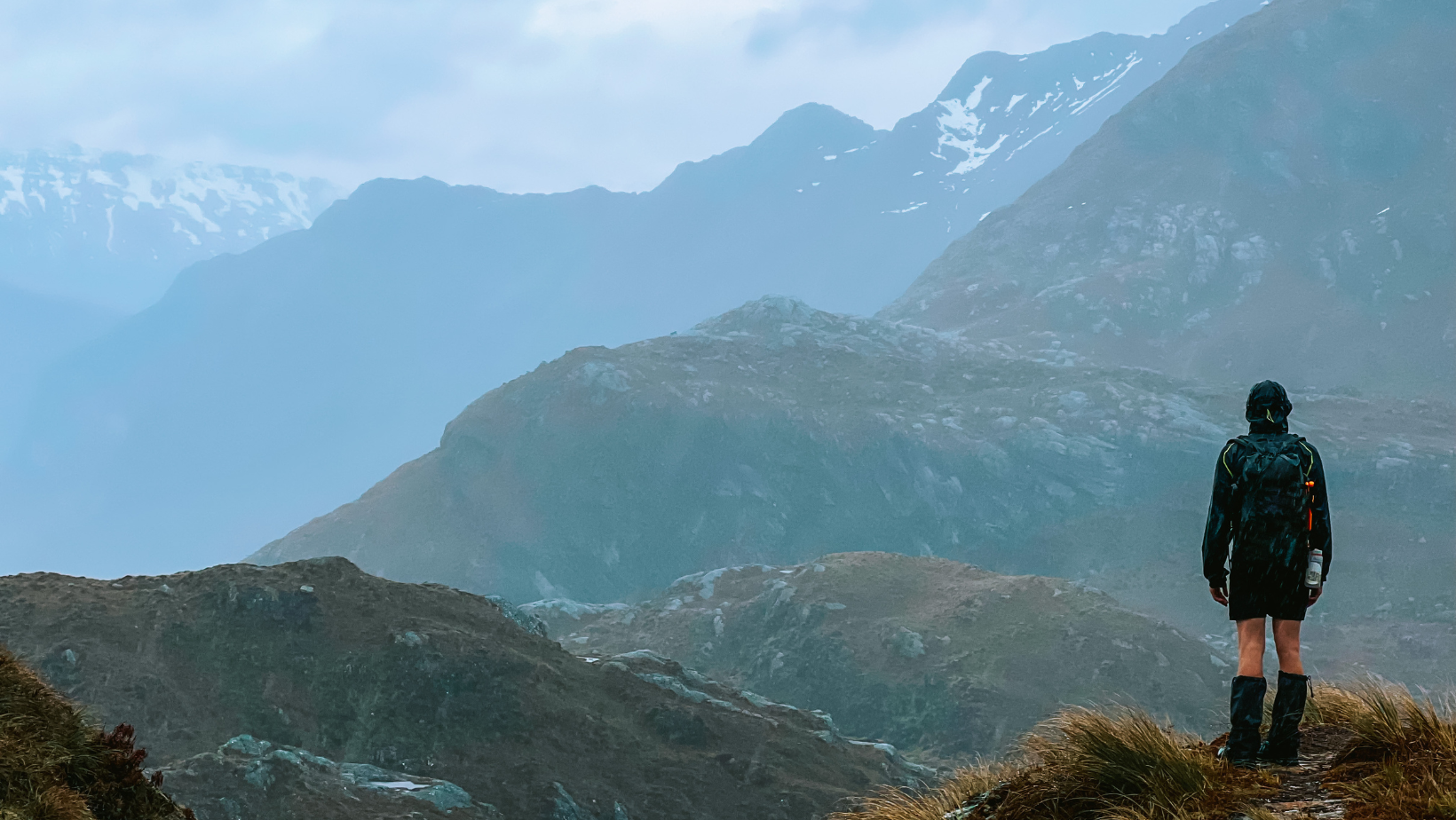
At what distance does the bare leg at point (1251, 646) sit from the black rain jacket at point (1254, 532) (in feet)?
1.21

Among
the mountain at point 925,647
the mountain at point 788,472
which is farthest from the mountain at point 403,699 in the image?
the mountain at point 788,472

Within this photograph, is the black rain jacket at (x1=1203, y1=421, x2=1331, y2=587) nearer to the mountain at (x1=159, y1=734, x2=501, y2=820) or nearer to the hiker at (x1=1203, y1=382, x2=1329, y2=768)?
the hiker at (x1=1203, y1=382, x2=1329, y2=768)

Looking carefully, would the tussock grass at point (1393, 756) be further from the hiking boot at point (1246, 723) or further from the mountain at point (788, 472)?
the mountain at point (788, 472)

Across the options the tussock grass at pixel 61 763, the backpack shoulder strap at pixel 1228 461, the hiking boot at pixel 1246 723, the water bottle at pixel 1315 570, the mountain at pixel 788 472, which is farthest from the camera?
the mountain at pixel 788 472

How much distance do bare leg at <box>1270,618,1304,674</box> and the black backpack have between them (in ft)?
2.65

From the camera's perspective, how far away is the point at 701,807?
3266 cm

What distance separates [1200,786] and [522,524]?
461 ft

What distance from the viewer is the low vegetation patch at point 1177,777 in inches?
224

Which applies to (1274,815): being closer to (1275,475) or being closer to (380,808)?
(1275,475)

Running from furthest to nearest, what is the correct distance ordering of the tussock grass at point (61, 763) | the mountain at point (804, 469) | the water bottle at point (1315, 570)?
the mountain at point (804, 469) < the tussock grass at point (61, 763) < the water bottle at point (1315, 570)

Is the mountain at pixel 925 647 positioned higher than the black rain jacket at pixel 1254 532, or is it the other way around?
the black rain jacket at pixel 1254 532

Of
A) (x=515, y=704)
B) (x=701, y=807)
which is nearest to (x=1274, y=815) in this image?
(x=701, y=807)

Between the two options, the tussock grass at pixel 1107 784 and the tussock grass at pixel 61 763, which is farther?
the tussock grass at pixel 61 763

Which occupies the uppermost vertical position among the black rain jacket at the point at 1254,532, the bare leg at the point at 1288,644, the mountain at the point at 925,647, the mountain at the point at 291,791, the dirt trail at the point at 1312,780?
the black rain jacket at the point at 1254,532
